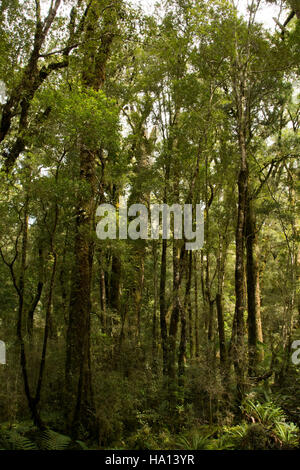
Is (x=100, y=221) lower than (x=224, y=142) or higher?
lower

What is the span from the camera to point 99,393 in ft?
26.3

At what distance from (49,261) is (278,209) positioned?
895 centimetres
